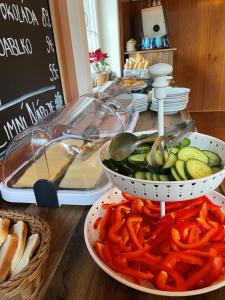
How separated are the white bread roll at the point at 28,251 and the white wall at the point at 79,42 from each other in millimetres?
1239

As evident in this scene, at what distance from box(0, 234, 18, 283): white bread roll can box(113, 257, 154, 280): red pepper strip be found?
171 millimetres

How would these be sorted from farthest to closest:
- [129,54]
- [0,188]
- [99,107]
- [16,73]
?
[129,54] → [99,107] → [16,73] → [0,188]

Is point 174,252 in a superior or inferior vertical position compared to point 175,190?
inferior

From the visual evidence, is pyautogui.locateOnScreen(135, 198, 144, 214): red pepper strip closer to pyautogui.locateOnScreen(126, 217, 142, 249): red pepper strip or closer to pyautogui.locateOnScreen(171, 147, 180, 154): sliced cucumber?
pyautogui.locateOnScreen(126, 217, 142, 249): red pepper strip

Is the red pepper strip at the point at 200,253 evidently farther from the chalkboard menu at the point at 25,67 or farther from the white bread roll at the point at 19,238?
the chalkboard menu at the point at 25,67

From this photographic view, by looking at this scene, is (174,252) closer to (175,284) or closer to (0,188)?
(175,284)

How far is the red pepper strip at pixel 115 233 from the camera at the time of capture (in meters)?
0.45

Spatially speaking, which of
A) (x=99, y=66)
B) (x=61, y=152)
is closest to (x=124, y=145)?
(x=61, y=152)

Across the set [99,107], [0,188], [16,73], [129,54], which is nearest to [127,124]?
[99,107]

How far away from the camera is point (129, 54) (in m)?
3.07

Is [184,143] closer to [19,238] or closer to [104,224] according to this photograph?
[104,224]

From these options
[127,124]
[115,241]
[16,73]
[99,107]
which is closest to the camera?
[115,241]

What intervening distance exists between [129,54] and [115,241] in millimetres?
2966

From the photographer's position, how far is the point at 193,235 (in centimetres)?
43
